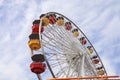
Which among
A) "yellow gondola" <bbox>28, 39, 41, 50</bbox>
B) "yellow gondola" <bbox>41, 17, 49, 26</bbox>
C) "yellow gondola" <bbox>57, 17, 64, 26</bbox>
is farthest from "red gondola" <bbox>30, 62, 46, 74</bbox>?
"yellow gondola" <bbox>57, 17, 64, 26</bbox>

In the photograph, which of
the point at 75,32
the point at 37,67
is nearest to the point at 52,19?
the point at 75,32

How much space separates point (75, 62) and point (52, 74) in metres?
4.33

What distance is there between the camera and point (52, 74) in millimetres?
25203

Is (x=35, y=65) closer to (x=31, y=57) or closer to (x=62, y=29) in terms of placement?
(x=31, y=57)

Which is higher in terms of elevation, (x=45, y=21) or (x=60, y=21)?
(x=60, y=21)

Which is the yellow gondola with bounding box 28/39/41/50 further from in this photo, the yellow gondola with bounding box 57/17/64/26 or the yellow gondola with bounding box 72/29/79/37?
the yellow gondola with bounding box 72/29/79/37

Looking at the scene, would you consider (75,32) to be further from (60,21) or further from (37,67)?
(37,67)

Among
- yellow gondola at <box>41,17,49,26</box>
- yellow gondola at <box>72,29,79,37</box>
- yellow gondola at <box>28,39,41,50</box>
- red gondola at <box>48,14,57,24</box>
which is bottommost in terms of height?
yellow gondola at <box>28,39,41,50</box>

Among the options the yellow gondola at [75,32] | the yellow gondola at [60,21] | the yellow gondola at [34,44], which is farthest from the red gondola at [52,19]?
the yellow gondola at [34,44]

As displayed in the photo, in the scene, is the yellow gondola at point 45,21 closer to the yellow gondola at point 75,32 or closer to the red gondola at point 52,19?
the red gondola at point 52,19

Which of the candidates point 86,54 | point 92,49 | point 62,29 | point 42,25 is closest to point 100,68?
point 92,49

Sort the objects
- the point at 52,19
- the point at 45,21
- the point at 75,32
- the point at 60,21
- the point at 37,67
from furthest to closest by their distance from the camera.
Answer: the point at 75,32 < the point at 60,21 < the point at 52,19 < the point at 45,21 < the point at 37,67

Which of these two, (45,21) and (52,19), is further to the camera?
(52,19)

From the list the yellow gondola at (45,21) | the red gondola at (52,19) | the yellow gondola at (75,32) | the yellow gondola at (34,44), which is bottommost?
the yellow gondola at (34,44)
